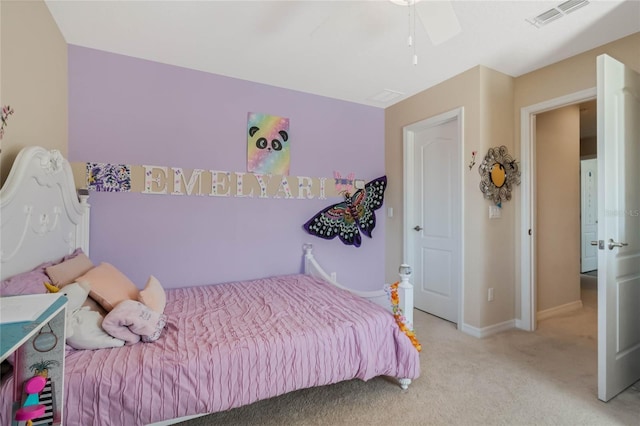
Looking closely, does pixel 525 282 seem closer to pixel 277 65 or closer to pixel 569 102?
pixel 569 102

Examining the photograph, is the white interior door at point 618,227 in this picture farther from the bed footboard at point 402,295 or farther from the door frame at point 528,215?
the bed footboard at point 402,295

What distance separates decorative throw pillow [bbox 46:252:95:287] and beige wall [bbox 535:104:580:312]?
3780 mm

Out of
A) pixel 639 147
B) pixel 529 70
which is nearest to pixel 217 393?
pixel 639 147

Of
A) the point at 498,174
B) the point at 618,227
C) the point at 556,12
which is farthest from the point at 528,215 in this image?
the point at 556,12

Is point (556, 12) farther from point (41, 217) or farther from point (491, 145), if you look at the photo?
point (41, 217)

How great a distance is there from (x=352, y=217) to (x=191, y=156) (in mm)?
1773

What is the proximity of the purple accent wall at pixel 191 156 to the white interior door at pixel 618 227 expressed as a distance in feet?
7.15

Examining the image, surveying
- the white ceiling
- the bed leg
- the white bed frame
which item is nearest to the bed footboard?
the white bed frame

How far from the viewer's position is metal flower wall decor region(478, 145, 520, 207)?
2691mm

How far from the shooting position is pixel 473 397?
1802mm

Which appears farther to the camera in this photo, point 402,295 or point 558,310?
point 558,310

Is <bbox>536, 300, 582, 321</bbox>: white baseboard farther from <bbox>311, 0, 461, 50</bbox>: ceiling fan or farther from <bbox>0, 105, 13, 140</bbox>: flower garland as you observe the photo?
<bbox>0, 105, 13, 140</bbox>: flower garland

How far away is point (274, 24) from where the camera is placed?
2088mm

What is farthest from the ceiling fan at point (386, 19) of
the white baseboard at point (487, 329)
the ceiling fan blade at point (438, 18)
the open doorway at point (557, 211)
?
the white baseboard at point (487, 329)
